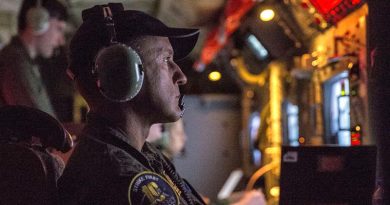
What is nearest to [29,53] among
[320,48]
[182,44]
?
[182,44]

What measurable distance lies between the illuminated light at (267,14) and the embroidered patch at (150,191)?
17.2 feet

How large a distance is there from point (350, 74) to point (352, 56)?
49 cm

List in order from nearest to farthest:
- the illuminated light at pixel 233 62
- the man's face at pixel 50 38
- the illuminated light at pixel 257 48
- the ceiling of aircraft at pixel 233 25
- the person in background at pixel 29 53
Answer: the person in background at pixel 29 53 → the man's face at pixel 50 38 → the ceiling of aircraft at pixel 233 25 → the illuminated light at pixel 257 48 → the illuminated light at pixel 233 62

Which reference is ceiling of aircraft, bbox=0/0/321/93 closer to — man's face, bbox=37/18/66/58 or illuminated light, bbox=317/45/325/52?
illuminated light, bbox=317/45/325/52

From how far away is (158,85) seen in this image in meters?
2.20

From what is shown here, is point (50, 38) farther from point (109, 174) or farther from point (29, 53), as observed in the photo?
point (109, 174)

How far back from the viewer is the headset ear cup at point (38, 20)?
427cm

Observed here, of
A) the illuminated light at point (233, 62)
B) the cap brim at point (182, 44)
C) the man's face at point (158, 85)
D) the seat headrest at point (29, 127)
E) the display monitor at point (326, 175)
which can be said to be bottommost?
the display monitor at point (326, 175)

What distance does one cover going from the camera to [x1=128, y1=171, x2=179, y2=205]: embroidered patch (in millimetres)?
1872

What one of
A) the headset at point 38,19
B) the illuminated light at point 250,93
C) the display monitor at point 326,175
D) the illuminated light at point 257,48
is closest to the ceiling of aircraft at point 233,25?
the illuminated light at point 257,48

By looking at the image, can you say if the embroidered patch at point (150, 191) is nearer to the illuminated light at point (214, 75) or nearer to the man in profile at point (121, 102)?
the man in profile at point (121, 102)

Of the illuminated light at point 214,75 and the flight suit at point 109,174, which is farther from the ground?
the illuminated light at point 214,75

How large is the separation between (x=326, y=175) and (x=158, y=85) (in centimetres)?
69

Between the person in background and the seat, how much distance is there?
165cm
